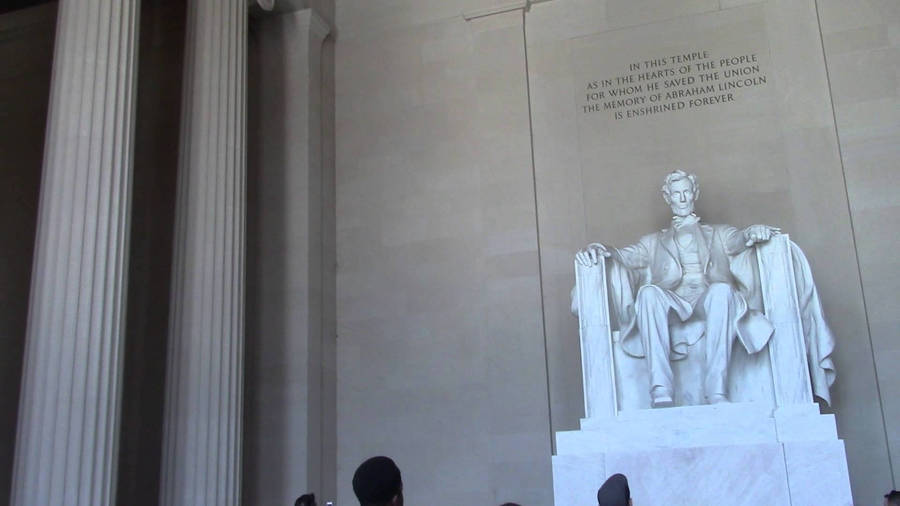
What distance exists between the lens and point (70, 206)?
7.82 m

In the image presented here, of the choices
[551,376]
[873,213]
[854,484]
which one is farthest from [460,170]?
[854,484]

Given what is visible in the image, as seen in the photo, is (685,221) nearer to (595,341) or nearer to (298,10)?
(595,341)

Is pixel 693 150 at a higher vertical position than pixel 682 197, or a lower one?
higher

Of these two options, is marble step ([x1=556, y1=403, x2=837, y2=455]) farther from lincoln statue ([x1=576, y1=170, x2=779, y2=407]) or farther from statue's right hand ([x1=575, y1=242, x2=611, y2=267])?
statue's right hand ([x1=575, y1=242, x2=611, y2=267])

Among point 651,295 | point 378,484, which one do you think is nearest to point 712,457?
point 651,295

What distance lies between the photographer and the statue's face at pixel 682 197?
29.1 feet

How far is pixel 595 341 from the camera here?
8.18 meters

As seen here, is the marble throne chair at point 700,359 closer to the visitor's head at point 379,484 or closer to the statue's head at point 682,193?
the statue's head at point 682,193

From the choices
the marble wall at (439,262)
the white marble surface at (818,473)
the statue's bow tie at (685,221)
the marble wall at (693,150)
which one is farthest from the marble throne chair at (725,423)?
the marble wall at (439,262)

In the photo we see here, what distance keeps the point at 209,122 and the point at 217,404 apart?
268 cm

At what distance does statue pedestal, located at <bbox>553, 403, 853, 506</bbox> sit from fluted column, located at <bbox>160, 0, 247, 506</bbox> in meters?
3.10

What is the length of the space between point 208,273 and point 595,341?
3531 millimetres

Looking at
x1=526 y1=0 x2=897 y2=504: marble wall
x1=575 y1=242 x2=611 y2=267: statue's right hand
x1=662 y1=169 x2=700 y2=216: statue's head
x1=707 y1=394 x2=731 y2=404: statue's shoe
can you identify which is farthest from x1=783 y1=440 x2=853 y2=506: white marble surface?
x1=662 y1=169 x2=700 y2=216: statue's head

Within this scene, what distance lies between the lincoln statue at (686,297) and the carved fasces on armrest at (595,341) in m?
0.17
